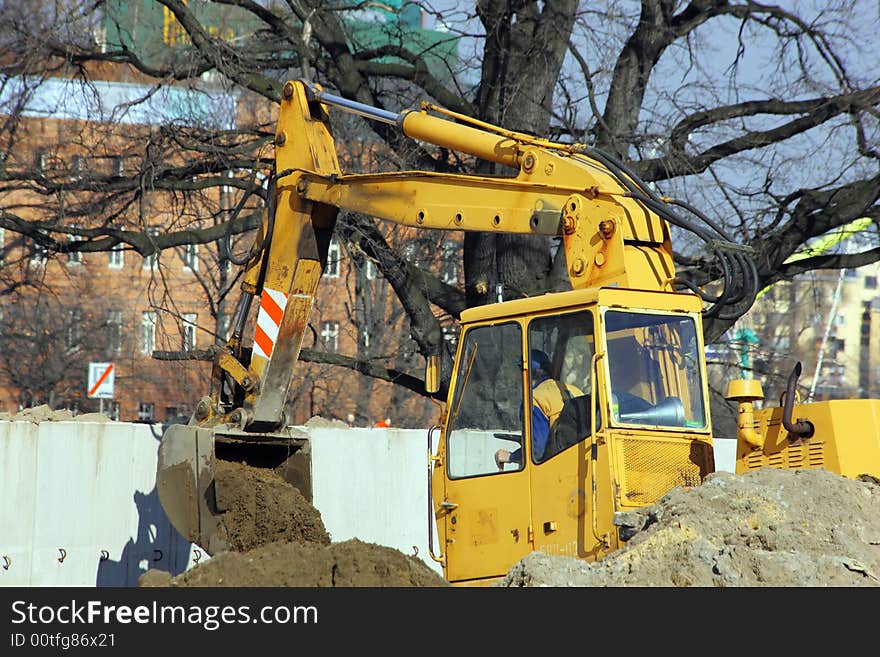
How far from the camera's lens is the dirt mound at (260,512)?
335 inches

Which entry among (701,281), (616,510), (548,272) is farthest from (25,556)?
(701,281)

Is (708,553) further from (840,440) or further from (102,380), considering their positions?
(102,380)

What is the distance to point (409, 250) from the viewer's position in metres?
17.6

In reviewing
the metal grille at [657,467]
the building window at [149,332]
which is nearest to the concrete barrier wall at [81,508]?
the metal grille at [657,467]

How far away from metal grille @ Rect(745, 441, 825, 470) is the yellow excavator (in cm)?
7

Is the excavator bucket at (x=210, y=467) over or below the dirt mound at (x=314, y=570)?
over

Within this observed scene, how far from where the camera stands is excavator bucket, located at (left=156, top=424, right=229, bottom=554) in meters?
8.55

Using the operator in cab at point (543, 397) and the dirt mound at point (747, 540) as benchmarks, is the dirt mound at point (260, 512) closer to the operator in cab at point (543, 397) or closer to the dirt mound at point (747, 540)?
the operator in cab at point (543, 397)

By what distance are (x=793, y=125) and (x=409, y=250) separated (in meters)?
5.61

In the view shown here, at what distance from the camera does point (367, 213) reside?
9289 mm

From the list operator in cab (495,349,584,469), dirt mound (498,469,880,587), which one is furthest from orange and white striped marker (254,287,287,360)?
dirt mound (498,469,880,587)

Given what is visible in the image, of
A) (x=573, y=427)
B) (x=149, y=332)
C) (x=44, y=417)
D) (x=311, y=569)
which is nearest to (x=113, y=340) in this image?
(x=149, y=332)
